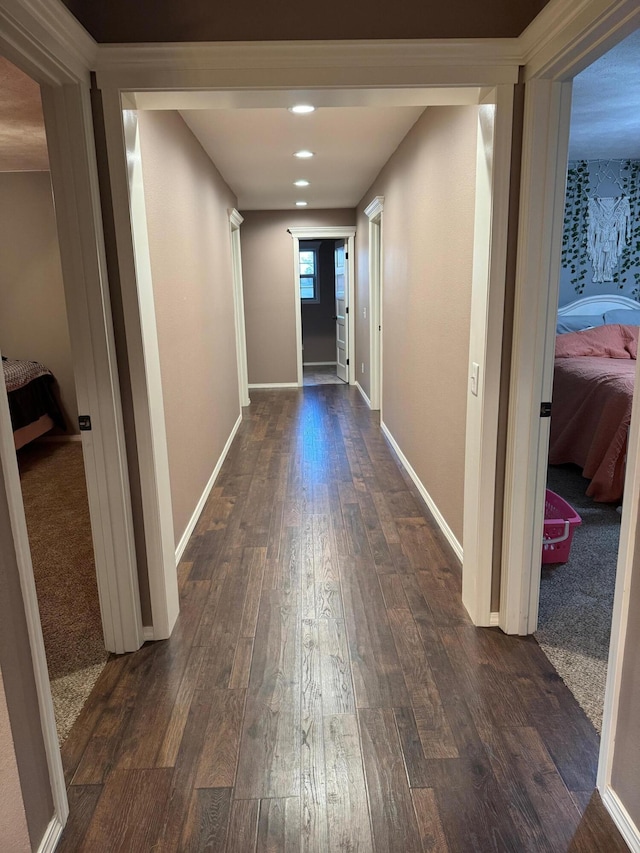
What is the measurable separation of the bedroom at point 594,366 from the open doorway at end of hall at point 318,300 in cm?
477

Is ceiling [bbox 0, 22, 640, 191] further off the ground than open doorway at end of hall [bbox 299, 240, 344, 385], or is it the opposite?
ceiling [bbox 0, 22, 640, 191]

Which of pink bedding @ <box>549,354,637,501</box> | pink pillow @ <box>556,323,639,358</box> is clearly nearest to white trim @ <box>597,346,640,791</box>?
pink bedding @ <box>549,354,637,501</box>

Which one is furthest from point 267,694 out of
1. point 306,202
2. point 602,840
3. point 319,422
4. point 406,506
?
point 306,202

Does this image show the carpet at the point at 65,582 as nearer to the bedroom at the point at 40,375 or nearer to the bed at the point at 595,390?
the bedroom at the point at 40,375

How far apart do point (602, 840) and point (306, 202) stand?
6.77 metres

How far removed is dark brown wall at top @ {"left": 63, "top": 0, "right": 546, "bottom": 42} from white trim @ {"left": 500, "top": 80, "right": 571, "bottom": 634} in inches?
14.3

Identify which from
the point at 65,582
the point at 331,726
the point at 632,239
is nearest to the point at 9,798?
the point at 331,726

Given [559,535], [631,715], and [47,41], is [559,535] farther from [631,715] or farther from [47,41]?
[47,41]

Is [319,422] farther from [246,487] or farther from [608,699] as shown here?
[608,699]

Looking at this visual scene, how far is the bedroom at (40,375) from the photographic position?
2758 millimetres

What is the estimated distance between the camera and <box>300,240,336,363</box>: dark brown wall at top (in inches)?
389

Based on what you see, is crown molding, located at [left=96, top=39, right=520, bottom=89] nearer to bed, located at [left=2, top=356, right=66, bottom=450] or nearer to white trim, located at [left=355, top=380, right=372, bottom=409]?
bed, located at [left=2, top=356, right=66, bottom=450]

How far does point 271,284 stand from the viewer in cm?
768

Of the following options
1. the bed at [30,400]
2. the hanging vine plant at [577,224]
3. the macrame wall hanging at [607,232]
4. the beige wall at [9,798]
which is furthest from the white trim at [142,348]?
the macrame wall hanging at [607,232]
